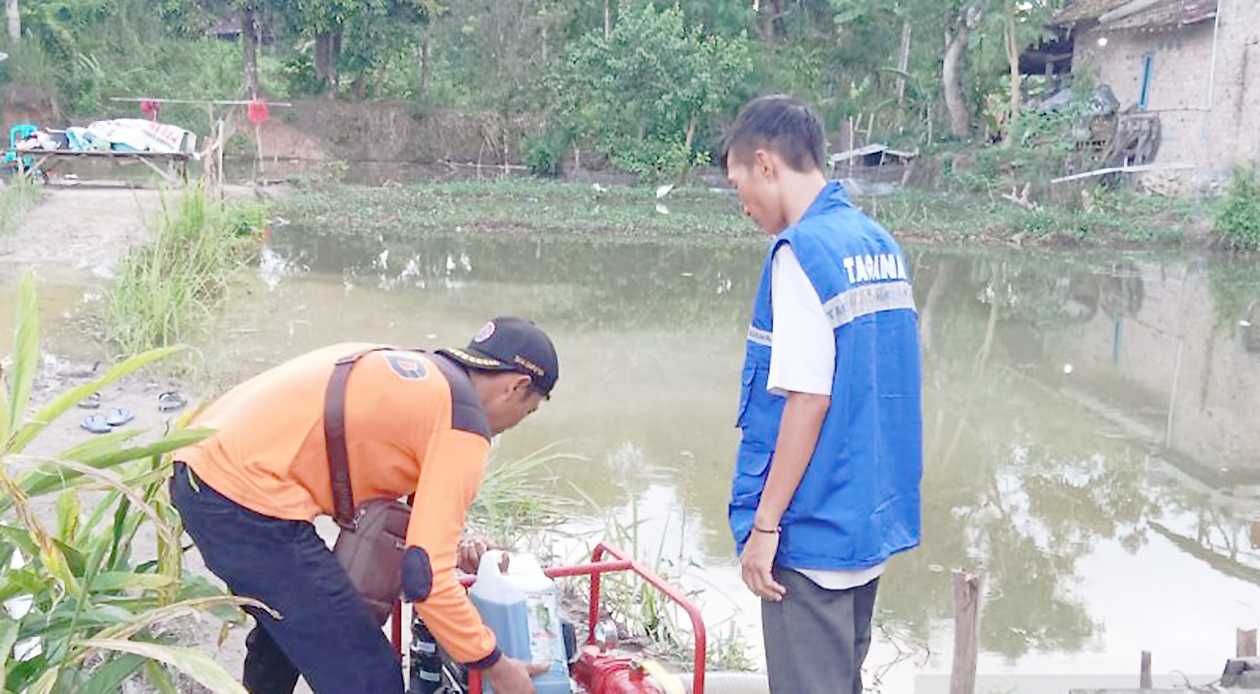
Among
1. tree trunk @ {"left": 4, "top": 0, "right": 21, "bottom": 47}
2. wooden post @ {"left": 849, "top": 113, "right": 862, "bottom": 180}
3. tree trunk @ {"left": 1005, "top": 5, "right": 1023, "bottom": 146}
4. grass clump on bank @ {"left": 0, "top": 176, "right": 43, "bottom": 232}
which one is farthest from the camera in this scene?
wooden post @ {"left": 849, "top": 113, "right": 862, "bottom": 180}

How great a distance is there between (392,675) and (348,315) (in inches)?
307

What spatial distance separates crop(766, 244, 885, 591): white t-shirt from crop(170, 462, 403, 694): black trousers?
90 cm

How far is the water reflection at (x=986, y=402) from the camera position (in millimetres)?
5059

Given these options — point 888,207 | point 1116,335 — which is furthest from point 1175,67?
point 1116,335

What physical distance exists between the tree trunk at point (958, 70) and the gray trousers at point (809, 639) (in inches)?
773

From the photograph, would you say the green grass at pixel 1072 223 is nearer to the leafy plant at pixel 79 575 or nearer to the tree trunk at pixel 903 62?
the tree trunk at pixel 903 62

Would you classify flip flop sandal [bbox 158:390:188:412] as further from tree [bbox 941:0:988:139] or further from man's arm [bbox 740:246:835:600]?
tree [bbox 941:0:988:139]

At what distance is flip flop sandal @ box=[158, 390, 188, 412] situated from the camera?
5.87 meters

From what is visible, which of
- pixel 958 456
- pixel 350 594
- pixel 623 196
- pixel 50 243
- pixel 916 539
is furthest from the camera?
pixel 623 196

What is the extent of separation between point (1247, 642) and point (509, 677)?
2548 millimetres

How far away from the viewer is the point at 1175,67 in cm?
1848

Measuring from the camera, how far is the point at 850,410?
2.27 metres

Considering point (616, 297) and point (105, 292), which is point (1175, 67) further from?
point (105, 292)

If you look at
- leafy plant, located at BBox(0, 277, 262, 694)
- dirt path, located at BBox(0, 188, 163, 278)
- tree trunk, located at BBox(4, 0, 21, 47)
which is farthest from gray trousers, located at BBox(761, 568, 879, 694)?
tree trunk, located at BBox(4, 0, 21, 47)
